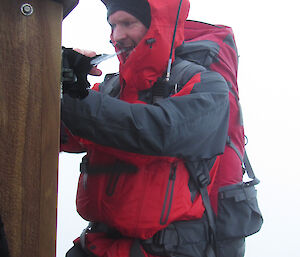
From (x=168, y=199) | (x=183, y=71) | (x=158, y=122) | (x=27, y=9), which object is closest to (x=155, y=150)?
(x=158, y=122)

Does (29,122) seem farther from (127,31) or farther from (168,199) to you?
(127,31)

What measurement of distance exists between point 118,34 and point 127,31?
4cm

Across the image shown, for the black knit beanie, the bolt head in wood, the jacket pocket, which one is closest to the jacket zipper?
the jacket pocket

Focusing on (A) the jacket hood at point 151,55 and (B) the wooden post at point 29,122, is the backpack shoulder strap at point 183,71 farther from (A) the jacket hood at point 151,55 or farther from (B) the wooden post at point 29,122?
(B) the wooden post at point 29,122

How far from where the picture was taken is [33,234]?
2.13 ft

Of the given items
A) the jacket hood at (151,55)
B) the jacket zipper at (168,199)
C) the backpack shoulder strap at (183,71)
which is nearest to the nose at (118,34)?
the jacket hood at (151,55)

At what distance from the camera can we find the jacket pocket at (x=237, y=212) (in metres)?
1.24

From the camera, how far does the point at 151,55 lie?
124cm

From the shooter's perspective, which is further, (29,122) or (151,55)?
(151,55)

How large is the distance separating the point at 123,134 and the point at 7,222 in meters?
0.37

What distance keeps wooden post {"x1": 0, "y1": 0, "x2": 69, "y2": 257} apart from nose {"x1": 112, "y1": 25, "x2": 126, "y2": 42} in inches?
26.7

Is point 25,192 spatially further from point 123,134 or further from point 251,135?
point 251,135

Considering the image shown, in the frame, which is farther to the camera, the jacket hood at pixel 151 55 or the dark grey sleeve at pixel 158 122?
the jacket hood at pixel 151 55

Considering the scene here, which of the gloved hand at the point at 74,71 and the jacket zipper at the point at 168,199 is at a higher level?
the gloved hand at the point at 74,71
